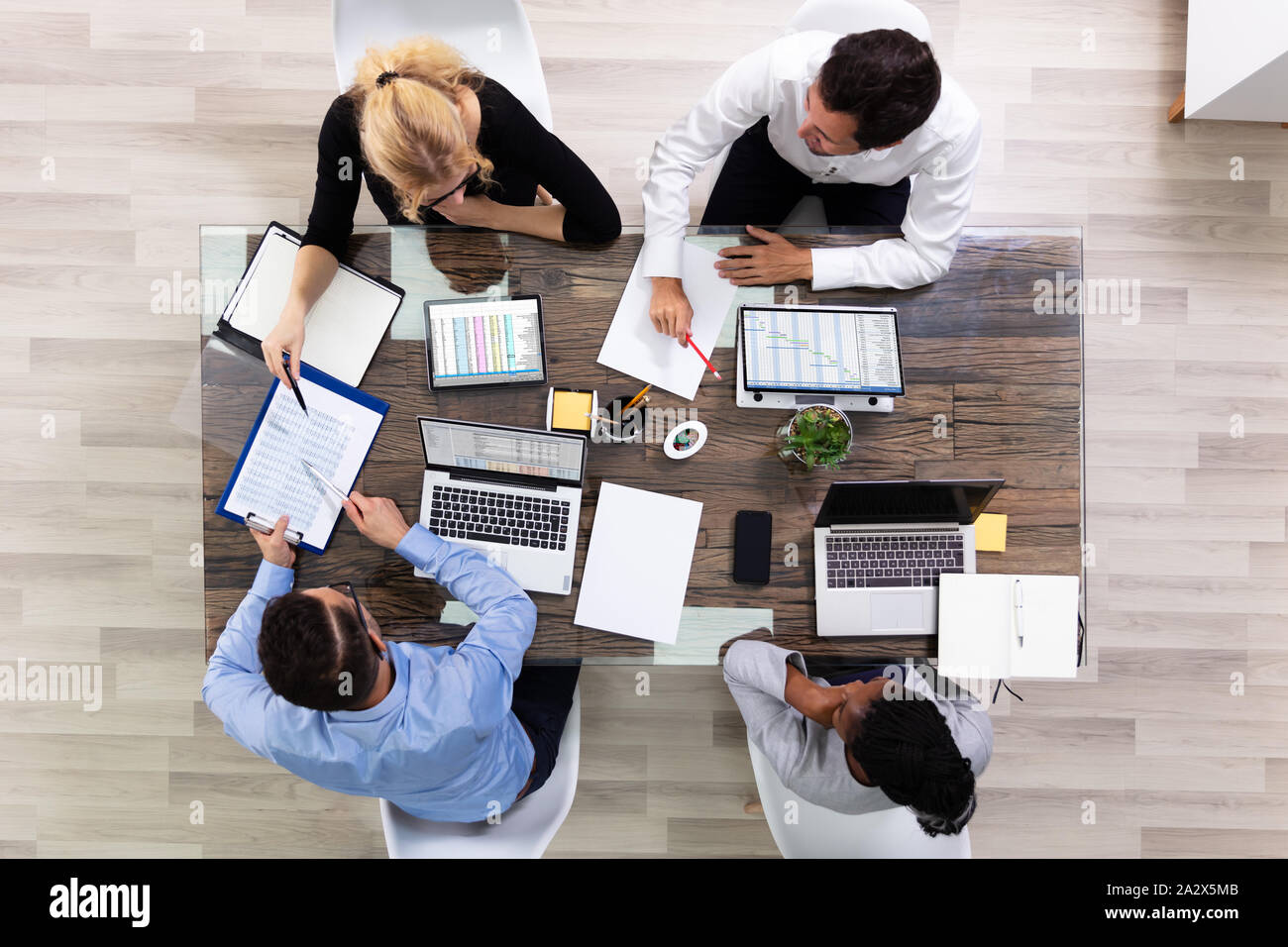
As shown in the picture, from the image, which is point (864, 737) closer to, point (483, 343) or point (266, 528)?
point (483, 343)

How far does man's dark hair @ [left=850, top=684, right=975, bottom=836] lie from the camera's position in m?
1.64

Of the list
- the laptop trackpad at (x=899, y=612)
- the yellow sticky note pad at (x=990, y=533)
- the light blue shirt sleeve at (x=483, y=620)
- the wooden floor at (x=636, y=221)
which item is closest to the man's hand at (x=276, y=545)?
the light blue shirt sleeve at (x=483, y=620)

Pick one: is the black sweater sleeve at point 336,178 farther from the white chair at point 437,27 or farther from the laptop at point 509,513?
the laptop at point 509,513

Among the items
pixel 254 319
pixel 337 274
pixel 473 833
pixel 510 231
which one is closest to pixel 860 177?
pixel 510 231

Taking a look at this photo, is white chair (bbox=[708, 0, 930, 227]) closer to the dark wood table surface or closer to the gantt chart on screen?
the dark wood table surface

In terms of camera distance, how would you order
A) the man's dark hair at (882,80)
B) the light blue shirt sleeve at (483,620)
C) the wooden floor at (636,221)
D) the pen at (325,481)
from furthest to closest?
1. the wooden floor at (636,221)
2. the pen at (325,481)
3. the light blue shirt sleeve at (483,620)
4. the man's dark hair at (882,80)

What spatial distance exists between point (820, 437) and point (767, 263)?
454mm

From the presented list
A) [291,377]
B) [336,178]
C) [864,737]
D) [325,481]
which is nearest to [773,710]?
[864,737]

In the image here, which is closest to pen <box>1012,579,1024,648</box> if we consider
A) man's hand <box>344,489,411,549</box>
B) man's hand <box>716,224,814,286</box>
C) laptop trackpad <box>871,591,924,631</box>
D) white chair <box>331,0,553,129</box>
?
laptop trackpad <box>871,591,924,631</box>

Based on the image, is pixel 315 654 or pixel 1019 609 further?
pixel 1019 609

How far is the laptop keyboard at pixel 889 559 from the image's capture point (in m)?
1.74

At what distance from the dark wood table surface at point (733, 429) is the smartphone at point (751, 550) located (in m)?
0.03

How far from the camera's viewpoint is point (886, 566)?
1.75 meters

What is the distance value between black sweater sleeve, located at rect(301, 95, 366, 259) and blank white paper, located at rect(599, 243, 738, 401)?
67 centimetres
